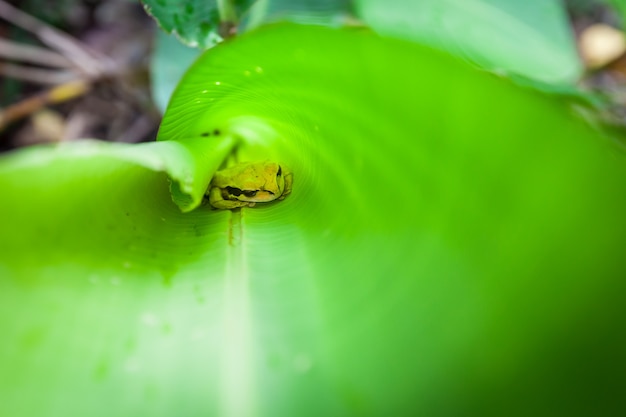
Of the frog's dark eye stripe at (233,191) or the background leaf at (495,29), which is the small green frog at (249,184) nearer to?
→ the frog's dark eye stripe at (233,191)

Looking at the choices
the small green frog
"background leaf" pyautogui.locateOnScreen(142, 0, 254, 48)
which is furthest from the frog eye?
"background leaf" pyautogui.locateOnScreen(142, 0, 254, 48)

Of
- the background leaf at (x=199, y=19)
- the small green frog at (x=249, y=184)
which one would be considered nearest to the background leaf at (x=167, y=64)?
the background leaf at (x=199, y=19)

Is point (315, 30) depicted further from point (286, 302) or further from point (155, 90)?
point (155, 90)

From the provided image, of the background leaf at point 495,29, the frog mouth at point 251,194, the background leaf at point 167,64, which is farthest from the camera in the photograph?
the background leaf at point 167,64

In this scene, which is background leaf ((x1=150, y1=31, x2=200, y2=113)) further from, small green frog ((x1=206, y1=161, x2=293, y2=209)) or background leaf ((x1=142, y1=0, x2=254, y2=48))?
small green frog ((x1=206, y1=161, x2=293, y2=209))

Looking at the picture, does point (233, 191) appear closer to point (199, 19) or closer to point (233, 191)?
point (233, 191)

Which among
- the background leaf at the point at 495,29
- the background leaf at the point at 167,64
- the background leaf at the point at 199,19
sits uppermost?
the background leaf at the point at 167,64

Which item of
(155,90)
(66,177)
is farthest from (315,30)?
(155,90)
